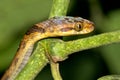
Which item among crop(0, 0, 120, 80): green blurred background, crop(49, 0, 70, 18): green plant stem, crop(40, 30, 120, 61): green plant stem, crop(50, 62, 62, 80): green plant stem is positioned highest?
crop(49, 0, 70, 18): green plant stem

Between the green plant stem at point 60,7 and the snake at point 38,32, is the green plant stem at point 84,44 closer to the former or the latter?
the green plant stem at point 60,7

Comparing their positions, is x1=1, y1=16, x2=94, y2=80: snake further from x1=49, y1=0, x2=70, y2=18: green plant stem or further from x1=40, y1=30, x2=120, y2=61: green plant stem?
x1=40, y1=30, x2=120, y2=61: green plant stem

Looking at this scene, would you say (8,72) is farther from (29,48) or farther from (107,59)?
(107,59)

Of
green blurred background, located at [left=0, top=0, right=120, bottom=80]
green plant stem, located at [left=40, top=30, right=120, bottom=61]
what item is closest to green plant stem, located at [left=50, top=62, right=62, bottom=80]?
green plant stem, located at [left=40, top=30, right=120, bottom=61]

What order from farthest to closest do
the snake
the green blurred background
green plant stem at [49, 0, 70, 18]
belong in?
the green blurred background < the snake < green plant stem at [49, 0, 70, 18]

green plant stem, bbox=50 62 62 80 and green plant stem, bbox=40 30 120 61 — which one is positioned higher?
green plant stem, bbox=40 30 120 61

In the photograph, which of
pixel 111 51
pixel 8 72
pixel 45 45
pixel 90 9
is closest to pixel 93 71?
pixel 111 51

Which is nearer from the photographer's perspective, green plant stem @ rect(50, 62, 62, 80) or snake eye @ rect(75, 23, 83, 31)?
green plant stem @ rect(50, 62, 62, 80)

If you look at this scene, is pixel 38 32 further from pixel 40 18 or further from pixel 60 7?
pixel 60 7

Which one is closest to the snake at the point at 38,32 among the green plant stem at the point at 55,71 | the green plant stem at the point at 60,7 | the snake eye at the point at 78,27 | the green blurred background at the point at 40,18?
the snake eye at the point at 78,27
